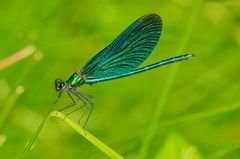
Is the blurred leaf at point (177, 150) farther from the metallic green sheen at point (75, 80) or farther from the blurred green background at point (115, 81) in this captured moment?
the blurred green background at point (115, 81)

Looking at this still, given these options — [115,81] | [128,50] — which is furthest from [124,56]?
[115,81]

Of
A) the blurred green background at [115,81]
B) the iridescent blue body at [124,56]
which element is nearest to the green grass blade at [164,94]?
the iridescent blue body at [124,56]

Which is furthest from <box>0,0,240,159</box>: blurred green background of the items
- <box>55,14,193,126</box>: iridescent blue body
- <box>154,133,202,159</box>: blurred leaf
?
<box>154,133,202,159</box>: blurred leaf

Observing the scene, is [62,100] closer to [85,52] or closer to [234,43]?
[85,52]

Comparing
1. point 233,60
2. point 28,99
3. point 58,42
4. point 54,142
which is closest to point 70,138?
point 54,142

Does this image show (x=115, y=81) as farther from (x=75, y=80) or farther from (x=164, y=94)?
(x=164, y=94)

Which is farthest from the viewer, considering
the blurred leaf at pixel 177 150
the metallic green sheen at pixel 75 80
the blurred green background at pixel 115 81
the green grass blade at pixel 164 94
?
the blurred green background at pixel 115 81
